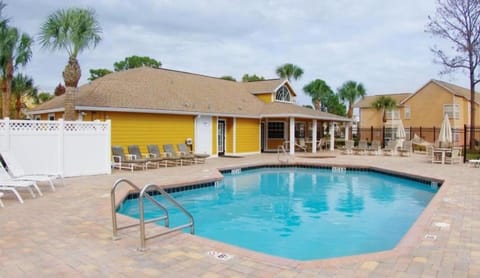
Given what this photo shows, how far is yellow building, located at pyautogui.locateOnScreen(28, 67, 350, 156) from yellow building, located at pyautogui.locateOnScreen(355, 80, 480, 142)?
40.7ft

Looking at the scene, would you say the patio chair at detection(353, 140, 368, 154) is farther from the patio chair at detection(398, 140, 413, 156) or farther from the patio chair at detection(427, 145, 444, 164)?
the patio chair at detection(427, 145, 444, 164)

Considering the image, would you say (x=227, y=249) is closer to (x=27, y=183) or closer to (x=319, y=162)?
(x=27, y=183)

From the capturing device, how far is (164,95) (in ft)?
62.2

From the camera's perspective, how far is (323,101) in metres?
51.5

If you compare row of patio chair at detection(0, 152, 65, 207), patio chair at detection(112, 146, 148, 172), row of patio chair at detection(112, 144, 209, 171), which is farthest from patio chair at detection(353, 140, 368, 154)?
row of patio chair at detection(0, 152, 65, 207)

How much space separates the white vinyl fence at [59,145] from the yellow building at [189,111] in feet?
8.01

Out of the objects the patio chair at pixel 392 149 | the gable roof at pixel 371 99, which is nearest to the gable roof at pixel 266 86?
the patio chair at pixel 392 149

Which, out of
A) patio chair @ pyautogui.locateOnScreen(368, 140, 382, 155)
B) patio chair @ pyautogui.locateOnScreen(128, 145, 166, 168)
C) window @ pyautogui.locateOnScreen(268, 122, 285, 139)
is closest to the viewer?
patio chair @ pyautogui.locateOnScreen(128, 145, 166, 168)

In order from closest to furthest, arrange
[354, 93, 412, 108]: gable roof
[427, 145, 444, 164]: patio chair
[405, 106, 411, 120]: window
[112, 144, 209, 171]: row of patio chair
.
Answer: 1. [112, 144, 209, 171]: row of patio chair
2. [427, 145, 444, 164]: patio chair
3. [405, 106, 411, 120]: window
4. [354, 93, 412, 108]: gable roof

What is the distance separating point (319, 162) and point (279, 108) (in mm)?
6865

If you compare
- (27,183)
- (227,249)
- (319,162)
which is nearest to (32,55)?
(27,183)

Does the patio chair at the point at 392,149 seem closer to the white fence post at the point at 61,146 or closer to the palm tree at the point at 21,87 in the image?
the white fence post at the point at 61,146

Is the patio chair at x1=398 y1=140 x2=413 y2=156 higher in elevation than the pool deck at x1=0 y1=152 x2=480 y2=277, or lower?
higher

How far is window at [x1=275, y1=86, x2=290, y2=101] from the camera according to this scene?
2692 centimetres
